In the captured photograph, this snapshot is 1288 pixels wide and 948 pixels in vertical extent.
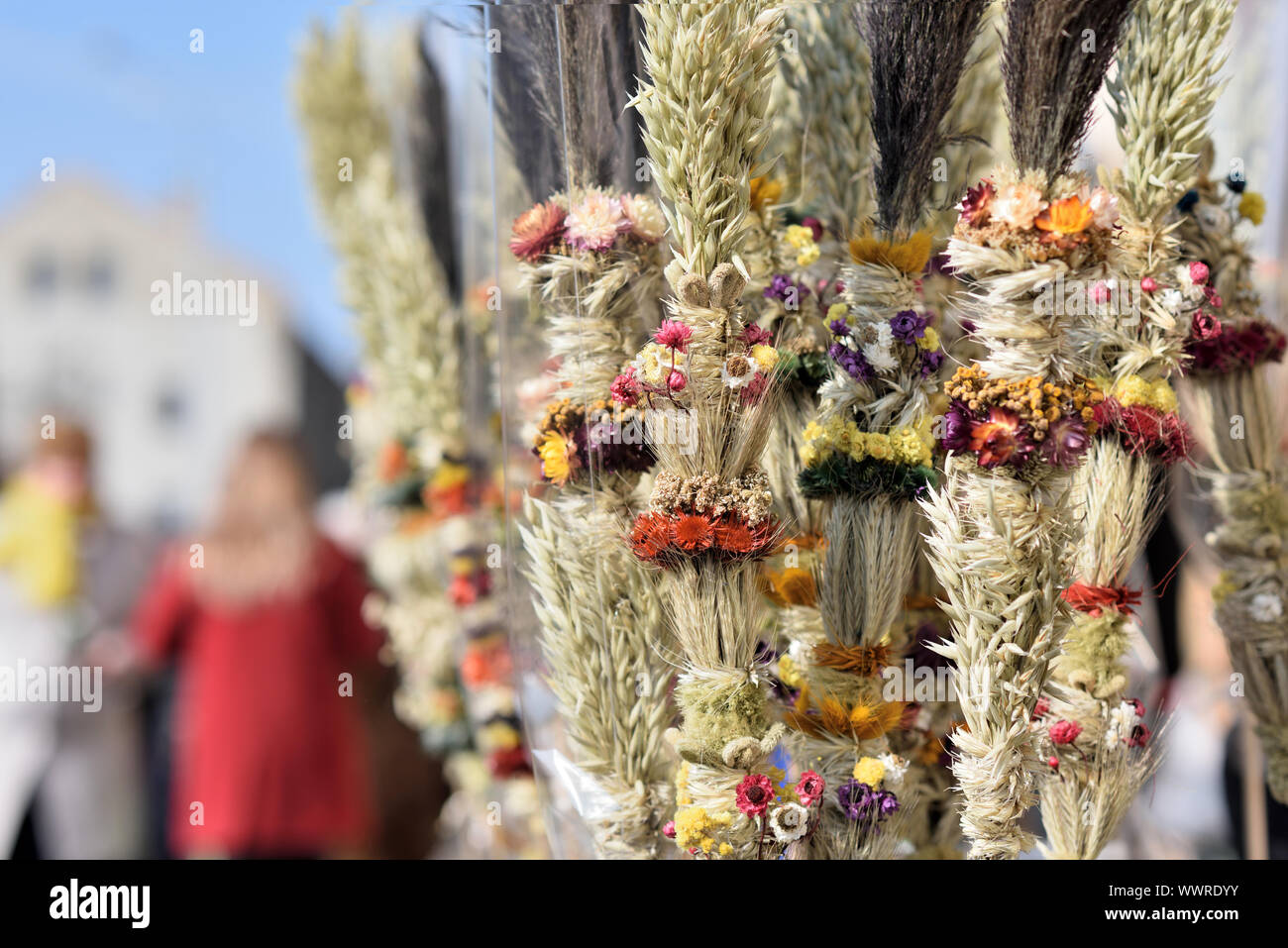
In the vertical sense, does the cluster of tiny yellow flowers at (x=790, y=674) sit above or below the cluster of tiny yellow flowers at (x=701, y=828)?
above

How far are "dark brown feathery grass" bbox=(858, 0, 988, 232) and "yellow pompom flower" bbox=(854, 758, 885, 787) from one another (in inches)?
34.6

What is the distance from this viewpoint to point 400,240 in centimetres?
A: 282

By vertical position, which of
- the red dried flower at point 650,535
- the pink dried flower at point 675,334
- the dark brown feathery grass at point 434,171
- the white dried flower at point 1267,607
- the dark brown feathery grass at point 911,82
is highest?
the dark brown feathery grass at point 434,171

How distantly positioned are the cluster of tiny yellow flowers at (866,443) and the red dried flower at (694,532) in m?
0.26

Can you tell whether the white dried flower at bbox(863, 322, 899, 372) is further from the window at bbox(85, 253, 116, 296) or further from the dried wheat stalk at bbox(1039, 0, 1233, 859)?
the window at bbox(85, 253, 116, 296)

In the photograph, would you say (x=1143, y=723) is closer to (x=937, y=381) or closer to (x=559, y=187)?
(x=937, y=381)

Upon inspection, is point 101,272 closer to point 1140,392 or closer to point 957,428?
point 957,428

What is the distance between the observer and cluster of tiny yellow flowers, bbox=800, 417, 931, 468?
63.5 inches

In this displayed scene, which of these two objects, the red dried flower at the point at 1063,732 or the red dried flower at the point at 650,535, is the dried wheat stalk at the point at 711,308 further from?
the red dried flower at the point at 1063,732

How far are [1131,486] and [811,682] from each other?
0.64 meters

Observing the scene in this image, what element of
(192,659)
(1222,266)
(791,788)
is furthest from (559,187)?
(192,659)

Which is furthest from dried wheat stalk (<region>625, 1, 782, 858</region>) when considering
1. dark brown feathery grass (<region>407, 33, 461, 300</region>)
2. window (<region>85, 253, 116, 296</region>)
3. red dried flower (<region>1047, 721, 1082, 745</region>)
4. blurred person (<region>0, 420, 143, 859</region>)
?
window (<region>85, 253, 116, 296</region>)

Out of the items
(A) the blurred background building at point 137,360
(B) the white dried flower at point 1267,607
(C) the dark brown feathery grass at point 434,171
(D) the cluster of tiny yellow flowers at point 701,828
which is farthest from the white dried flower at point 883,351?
(A) the blurred background building at point 137,360

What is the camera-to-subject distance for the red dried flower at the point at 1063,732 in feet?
5.60
